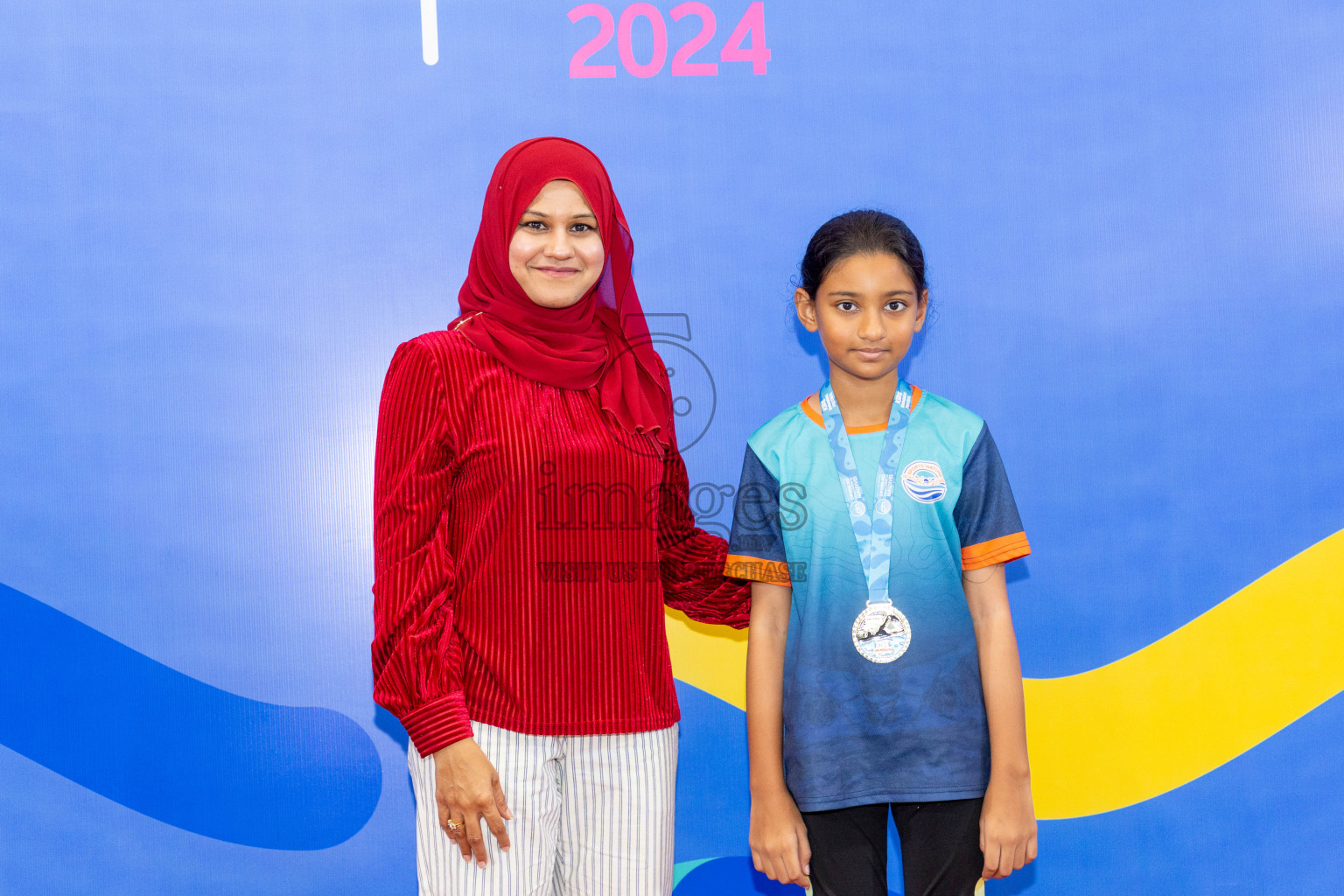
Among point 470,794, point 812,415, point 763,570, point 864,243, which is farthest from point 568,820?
point 864,243

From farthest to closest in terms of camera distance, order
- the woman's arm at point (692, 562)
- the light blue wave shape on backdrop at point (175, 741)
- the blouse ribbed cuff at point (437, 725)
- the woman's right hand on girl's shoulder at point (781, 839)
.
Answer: the light blue wave shape on backdrop at point (175, 741) < the woman's arm at point (692, 562) < the woman's right hand on girl's shoulder at point (781, 839) < the blouse ribbed cuff at point (437, 725)

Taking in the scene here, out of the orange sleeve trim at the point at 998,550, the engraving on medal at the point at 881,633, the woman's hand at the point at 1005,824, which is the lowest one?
the woman's hand at the point at 1005,824

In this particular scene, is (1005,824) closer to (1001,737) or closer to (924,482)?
(1001,737)

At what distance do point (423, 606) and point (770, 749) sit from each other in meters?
0.54

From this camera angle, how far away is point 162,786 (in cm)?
201

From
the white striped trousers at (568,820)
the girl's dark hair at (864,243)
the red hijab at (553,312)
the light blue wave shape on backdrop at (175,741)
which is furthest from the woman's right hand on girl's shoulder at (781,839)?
the light blue wave shape on backdrop at (175,741)

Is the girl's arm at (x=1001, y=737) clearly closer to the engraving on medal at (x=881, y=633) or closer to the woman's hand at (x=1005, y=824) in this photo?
the woman's hand at (x=1005, y=824)

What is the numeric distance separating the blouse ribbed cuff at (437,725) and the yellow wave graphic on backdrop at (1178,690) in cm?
81

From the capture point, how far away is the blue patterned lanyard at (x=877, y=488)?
143 centimetres

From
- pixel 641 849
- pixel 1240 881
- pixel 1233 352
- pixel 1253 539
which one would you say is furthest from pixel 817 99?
pixel 1240 881

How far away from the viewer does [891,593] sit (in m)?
1.42

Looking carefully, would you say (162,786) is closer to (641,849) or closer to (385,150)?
(641,849)

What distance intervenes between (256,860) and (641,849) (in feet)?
3.48

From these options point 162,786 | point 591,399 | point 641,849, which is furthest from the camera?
point 162,786
